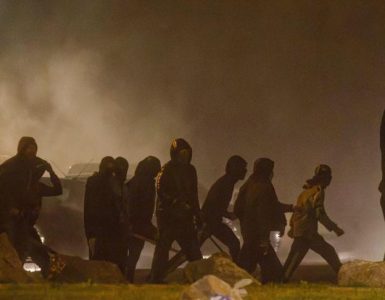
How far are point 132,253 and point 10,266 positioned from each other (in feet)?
7.18

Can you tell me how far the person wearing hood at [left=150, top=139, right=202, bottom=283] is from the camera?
11758 millimetres

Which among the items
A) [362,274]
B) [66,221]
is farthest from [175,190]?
[66,221]

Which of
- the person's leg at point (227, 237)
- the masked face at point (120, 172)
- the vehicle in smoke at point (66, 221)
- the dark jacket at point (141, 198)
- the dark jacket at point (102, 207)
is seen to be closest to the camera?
the dark jacket at point (102, 207)

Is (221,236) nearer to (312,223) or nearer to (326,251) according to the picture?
(312,223)

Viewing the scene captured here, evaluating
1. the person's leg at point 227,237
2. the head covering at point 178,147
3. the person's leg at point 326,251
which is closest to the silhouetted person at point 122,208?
the head covering at point 178,147

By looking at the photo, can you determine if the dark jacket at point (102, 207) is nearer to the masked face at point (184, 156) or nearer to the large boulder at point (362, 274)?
the masked face at point (184, 156)

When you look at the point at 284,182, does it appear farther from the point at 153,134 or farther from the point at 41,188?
the point at 41,188

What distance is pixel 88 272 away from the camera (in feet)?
36.5

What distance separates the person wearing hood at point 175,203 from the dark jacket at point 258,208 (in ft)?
2.42

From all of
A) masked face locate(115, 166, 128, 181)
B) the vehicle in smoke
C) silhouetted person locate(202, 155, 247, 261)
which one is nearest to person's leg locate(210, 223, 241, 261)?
silhouetted person locate(202, 155, 247, 261)

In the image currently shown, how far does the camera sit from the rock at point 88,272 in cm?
1096

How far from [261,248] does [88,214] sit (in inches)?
79.3

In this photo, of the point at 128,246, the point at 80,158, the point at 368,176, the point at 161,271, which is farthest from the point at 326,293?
the point at 368,176

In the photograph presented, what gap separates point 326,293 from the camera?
31.8 ft
